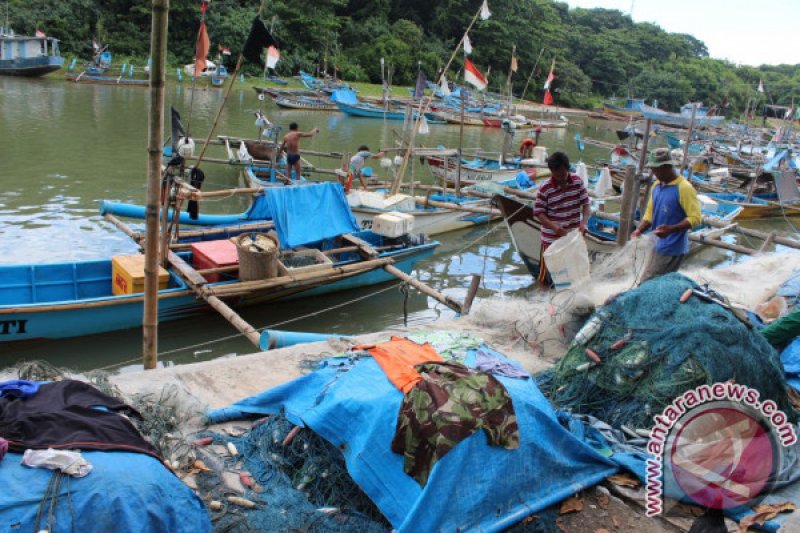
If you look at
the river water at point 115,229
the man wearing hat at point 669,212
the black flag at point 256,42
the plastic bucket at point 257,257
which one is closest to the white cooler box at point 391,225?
the river water at point 115,229

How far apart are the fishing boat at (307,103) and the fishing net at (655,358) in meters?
29.3

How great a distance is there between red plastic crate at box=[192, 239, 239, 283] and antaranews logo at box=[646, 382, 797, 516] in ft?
19.3

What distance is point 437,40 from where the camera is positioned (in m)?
49.0

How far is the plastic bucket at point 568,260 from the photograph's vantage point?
649 centimetres

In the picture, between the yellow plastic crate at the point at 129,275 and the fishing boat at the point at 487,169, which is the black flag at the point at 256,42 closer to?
the yellow plastic crate at the point at 129,275

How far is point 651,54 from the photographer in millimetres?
66188

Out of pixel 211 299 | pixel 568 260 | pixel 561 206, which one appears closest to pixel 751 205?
pixel 561 206

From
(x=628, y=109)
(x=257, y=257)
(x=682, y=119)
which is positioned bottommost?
(x=257, y=257)

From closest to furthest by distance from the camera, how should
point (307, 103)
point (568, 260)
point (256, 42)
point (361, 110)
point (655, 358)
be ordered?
point (655, 358) < point (568, 260) < point (256, 42) < point (307, 103) < point (361, 110)

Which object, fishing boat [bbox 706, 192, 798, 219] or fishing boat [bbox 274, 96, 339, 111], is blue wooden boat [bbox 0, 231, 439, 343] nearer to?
fishing boat [bbox 706, 192, 798, 219]

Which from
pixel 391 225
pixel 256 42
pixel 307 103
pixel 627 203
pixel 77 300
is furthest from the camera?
pixel 307 103

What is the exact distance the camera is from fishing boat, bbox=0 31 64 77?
3080 cm

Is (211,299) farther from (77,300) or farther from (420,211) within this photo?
(420,211)

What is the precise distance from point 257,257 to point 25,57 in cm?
3077
